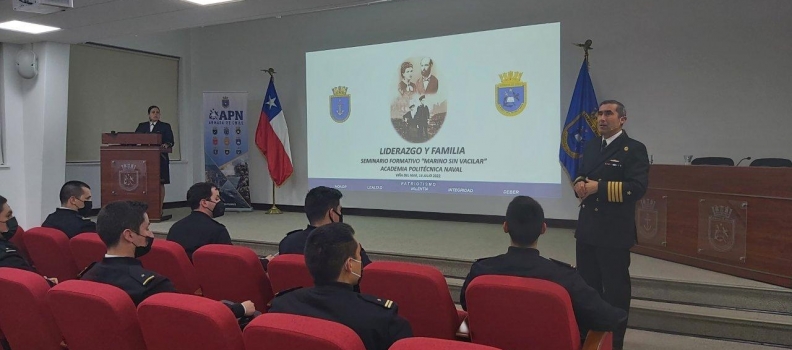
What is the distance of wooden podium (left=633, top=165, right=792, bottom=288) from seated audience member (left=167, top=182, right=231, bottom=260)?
145 inches

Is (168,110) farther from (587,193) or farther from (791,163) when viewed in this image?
(791,163)

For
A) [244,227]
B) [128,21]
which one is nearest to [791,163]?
[244,227]

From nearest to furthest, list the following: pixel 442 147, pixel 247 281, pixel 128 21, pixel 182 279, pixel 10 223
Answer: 1. pixel 247 281
2. pixel 182 279
3. pixel 10 223
4. pixel 128 21
5. pixel 442 147

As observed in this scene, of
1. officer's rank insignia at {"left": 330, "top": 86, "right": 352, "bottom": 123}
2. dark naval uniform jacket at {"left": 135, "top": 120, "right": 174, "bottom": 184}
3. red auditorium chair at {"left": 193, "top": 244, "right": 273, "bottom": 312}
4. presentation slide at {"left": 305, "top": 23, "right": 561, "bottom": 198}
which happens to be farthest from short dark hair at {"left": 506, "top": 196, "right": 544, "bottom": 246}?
dark naval uniform jacket at {"left": 135, "top": 120, "right": 174, "bottom": 184}

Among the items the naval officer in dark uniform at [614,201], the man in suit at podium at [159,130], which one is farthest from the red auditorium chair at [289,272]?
the man in suit at podium at [159,130]

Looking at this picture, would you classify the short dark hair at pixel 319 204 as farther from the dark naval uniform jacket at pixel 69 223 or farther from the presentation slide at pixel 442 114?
the presentation slide at pixel 442 114

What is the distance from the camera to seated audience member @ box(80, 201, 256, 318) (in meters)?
2.24

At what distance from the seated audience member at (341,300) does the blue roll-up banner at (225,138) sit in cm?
701

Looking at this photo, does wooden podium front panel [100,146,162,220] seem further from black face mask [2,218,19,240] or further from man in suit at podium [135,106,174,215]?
black face mask [2,218,19,240]

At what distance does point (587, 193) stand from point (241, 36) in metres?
7.28

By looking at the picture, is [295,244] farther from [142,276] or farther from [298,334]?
[298,334]

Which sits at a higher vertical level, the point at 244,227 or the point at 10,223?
the point at 10,223

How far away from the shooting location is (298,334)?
4.80 ft

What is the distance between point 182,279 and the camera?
3090 mm
